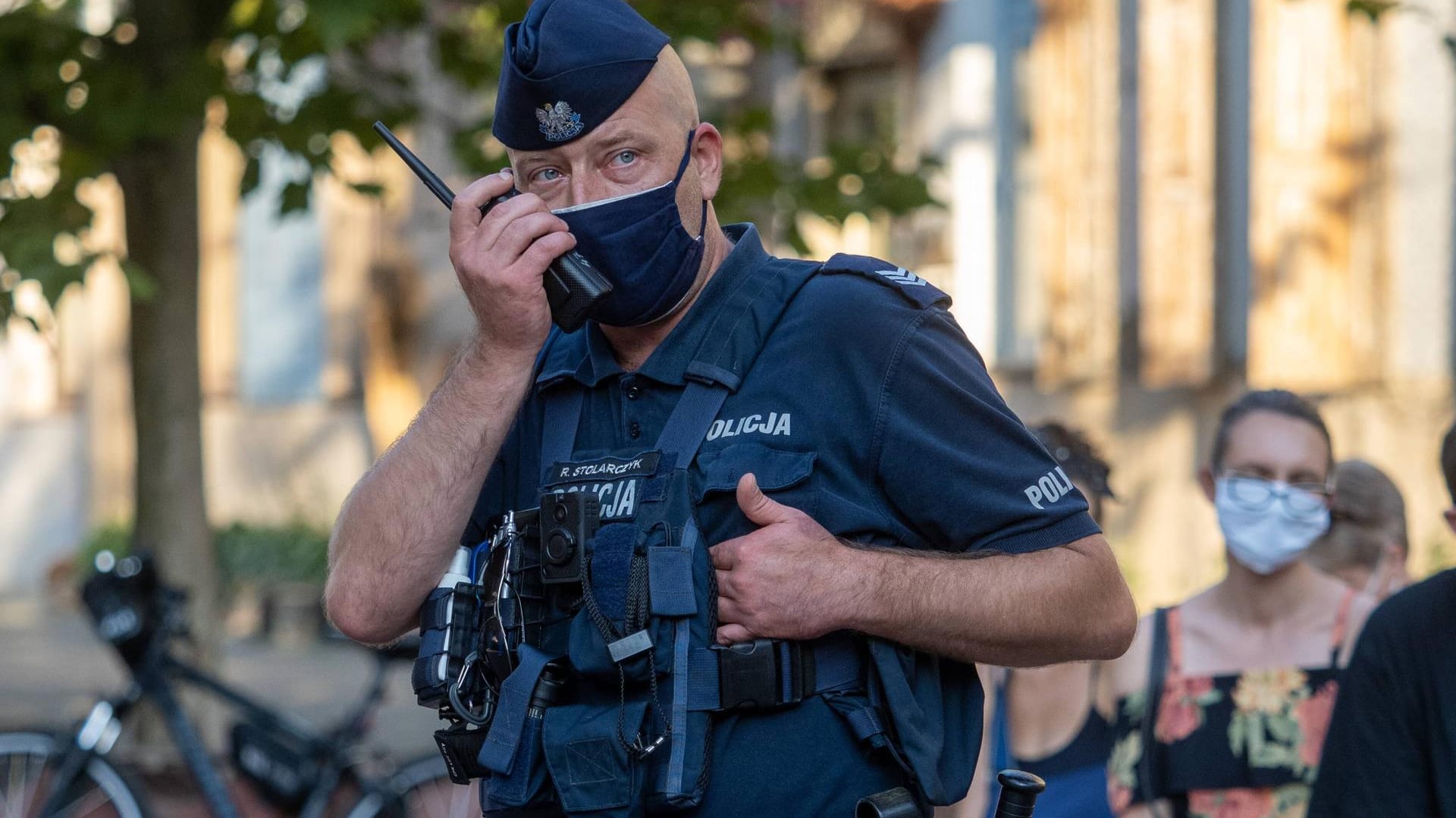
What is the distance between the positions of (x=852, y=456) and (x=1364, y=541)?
2975 mm

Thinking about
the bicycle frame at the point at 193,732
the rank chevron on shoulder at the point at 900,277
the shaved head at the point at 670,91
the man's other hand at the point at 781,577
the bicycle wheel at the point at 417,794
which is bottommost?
the bicycle wheel at the point at 417,794

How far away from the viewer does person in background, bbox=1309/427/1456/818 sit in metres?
2.85

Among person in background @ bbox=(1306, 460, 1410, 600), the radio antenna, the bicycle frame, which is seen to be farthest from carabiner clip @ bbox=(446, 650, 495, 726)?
the bicycle frame

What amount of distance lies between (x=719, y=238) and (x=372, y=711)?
14.3 feet

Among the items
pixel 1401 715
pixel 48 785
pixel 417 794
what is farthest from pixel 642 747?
pixel 48 785

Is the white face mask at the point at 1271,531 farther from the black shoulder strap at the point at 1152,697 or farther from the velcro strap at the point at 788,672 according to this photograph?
the velcro strap at the point at 788,672

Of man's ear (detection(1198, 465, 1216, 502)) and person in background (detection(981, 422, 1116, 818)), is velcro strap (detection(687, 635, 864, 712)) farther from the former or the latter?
man's ear (detection(1198, 465, 1216, 502))

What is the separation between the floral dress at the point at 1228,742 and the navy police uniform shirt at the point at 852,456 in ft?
5.52

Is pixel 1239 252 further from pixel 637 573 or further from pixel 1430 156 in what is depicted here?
pixel 637 573

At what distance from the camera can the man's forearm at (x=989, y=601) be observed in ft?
7.63

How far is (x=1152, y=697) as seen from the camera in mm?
4035

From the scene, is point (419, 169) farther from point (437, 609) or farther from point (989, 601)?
point (989, 601)

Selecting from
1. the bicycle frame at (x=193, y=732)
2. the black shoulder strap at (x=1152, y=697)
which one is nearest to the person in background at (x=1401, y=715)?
the black shoulder strap at (x=1152, y=697)

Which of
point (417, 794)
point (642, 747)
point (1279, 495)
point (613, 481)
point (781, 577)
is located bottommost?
point (417, 794)
